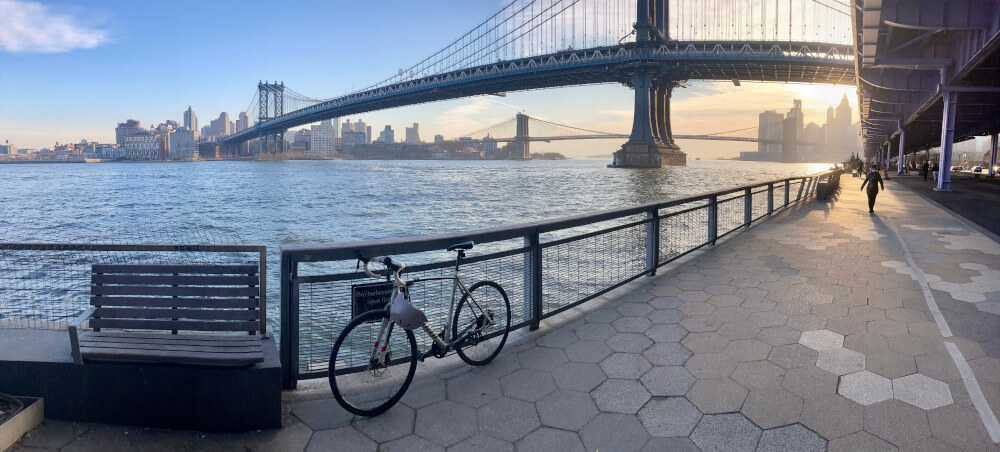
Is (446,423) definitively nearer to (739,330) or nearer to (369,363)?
(369,363)

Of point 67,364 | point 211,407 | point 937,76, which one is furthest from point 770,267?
point 937,76

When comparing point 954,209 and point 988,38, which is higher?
point 988,38

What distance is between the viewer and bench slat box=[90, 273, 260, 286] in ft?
10.4

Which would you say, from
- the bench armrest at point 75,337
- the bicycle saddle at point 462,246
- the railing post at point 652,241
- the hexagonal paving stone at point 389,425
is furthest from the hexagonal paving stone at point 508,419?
the railing post at point 652,241

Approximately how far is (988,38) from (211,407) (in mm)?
21229

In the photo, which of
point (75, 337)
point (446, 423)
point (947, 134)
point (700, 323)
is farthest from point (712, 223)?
point (947, 134)

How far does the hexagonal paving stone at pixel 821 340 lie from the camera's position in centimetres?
412

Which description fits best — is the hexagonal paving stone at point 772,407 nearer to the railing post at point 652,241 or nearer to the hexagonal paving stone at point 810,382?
the hexagonal paving stone at point 810,382

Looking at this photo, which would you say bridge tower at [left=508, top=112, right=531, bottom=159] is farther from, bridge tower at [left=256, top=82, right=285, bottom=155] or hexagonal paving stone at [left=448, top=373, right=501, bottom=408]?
hexagonal paving stone at [left=448, top=373, right=501, bottom=408]

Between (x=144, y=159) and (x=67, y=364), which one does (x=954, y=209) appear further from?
(x=144, y=159)

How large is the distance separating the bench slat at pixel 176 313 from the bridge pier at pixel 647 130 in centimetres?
7963

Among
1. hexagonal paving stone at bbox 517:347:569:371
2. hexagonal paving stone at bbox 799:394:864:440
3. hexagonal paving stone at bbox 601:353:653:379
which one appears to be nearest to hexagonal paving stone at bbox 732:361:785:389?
hexagonal paving stone at bbox 799:394:864:440

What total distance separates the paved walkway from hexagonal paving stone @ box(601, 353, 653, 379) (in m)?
0.01

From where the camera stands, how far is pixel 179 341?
3.10m
